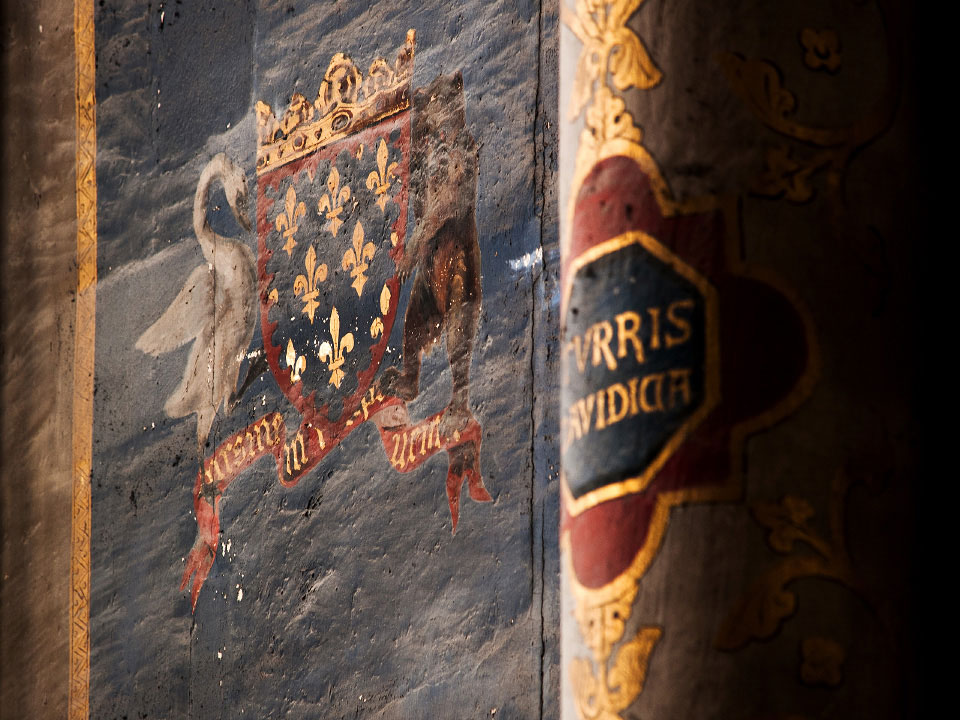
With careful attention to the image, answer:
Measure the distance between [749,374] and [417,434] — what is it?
1.35 m

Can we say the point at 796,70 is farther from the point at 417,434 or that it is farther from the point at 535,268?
the point at 417,434

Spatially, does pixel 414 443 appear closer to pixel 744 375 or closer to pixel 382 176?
pixel 382 176

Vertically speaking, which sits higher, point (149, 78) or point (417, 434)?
point (149, 78)

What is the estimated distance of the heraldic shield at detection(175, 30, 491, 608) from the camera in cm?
286

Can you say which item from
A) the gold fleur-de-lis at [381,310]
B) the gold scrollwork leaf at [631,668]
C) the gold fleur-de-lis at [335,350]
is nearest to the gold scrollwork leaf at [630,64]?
the gold scrollwork leaf at [631,668]

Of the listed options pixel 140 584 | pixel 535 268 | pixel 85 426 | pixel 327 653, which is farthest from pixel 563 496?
pixel 85 426

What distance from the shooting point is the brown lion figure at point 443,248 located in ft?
8.69

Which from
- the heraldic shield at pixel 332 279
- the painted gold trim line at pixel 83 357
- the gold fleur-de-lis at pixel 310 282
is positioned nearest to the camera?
the heraldic shield at pixel 332 279

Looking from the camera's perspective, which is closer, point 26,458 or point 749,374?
point 749,374

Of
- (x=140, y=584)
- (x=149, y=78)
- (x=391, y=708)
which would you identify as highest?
(x=149, y=78)

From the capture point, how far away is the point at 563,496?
1644mm

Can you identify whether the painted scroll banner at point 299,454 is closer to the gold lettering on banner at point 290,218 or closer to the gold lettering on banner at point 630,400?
the gold lettering on banner at point 290,218

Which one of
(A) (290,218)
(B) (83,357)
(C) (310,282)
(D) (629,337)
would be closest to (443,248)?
(C) (310,282)

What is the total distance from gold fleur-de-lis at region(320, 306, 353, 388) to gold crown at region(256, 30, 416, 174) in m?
0.45
